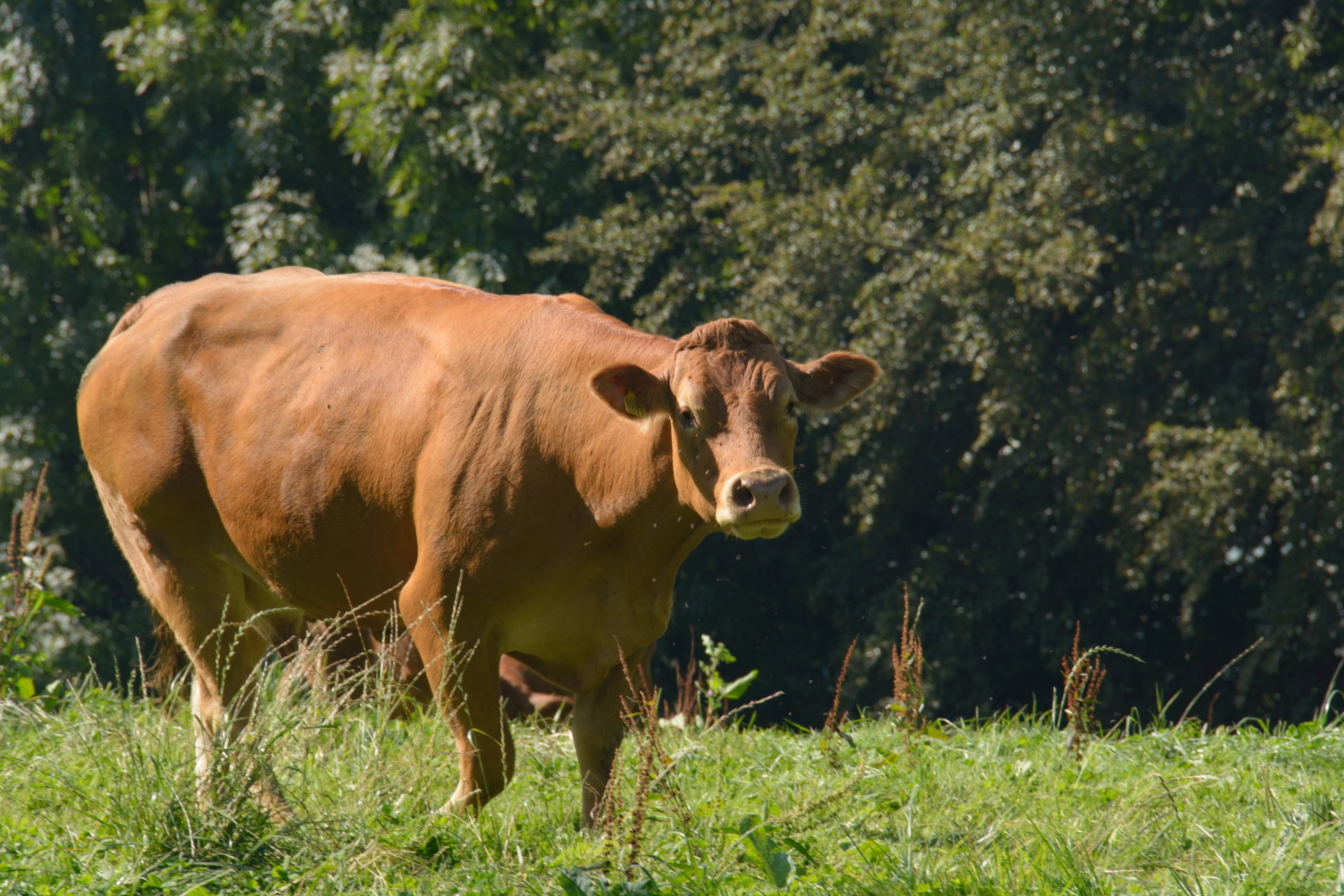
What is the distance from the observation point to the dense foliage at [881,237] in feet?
34.0

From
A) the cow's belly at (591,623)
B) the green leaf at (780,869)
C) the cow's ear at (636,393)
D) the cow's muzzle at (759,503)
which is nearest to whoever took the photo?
the green leaf at (780,869)

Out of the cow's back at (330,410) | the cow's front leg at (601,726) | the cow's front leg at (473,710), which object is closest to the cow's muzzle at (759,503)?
the cow's back at (330,410)

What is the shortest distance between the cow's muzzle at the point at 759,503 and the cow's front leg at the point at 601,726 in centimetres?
81

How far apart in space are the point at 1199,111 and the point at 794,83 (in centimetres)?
373

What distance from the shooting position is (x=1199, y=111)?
1027cm

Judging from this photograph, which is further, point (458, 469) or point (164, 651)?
point (164, 651)

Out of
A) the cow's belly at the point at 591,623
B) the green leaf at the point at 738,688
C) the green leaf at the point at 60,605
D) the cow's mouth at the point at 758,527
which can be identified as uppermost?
the cow's mouth at the point at 758,527

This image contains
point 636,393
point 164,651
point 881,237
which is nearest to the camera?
point 636,393

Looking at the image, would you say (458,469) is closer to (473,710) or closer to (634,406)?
(634,406)

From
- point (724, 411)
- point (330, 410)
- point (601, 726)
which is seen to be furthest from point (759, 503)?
point (330, 410)

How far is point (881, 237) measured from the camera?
10922 mm

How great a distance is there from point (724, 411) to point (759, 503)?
1.15 feet

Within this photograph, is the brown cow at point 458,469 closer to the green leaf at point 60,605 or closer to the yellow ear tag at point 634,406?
the yellow ear tag at point 634,406

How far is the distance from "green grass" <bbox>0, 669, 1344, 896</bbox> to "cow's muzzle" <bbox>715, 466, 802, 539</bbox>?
0.72 metres
